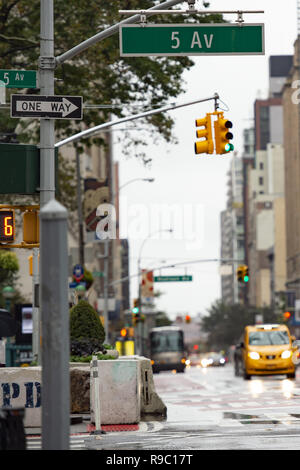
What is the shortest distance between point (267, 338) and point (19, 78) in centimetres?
2288

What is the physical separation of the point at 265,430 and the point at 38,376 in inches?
152

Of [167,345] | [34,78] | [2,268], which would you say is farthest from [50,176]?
[167,345]

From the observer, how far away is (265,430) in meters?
15.8

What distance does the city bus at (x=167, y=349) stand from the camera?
68.2m

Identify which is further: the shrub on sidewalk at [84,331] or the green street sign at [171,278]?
the green street sign at [171,278]

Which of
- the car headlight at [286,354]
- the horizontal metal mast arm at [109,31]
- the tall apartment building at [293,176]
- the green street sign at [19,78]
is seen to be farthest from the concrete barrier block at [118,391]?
the tall apartment building at [293,176]

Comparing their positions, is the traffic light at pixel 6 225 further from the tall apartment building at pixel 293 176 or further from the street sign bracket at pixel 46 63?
the tall apartment building at pixel 293 176

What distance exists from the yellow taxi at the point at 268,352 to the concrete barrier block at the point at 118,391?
61.8 ft

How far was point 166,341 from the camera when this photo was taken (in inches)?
2719

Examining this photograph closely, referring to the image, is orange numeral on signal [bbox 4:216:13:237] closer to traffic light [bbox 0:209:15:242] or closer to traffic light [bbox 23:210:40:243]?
traffic light [bbox 0:209:15:242]

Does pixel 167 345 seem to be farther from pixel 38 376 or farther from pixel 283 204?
pixel 283 204

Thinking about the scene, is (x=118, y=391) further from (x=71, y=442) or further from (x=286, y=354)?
(x=286, y=354)
